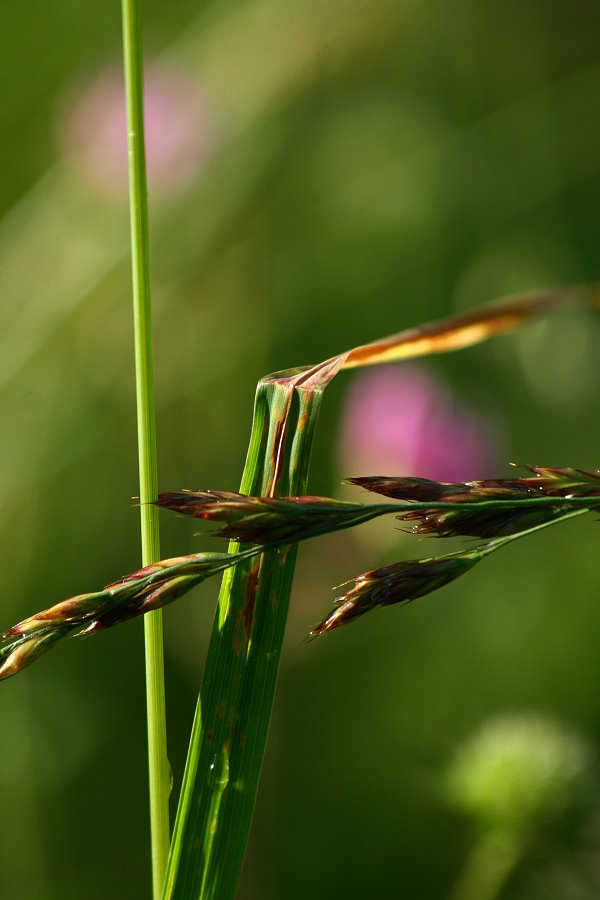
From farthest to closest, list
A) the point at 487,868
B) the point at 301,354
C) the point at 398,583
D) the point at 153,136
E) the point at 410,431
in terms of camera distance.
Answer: the point at 301,354 < the point at 153,136 < the point at 410,431 < the point at 487,868 < the point at 398,583

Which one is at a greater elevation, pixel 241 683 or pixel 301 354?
pixel 301 354

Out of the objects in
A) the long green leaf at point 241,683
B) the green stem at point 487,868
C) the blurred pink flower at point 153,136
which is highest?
the blurred pink flower at point 153,136

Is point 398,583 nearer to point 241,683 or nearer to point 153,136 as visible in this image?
point 241,683

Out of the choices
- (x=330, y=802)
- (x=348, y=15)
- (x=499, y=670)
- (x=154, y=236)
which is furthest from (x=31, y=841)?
(x=348, y=15)

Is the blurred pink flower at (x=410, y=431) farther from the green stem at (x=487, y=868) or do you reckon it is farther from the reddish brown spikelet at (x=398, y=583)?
the reddish brown spikelet at (x=398, y=583)

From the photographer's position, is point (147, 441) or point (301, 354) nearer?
point (147, 441)

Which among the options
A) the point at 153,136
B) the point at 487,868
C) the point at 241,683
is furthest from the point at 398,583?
the point at 153,136

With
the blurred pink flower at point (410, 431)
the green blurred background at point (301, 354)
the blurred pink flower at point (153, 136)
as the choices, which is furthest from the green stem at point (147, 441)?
the blurred pink flower at point (153, 136)
